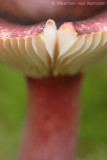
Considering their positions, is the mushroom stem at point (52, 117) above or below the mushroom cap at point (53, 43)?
below

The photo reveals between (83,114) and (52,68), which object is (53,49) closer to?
(52,68)

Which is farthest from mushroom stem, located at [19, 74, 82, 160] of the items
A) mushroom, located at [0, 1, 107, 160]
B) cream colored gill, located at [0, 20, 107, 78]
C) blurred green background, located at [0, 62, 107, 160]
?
blurred green background, located at [0, 62, 107, 160]

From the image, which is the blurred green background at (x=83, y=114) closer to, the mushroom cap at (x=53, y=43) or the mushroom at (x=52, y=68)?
the mushroom at (x=52, y=68)

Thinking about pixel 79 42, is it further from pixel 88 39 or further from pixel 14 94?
pixel 14 94

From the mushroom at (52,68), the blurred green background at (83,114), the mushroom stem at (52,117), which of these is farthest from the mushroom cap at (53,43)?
the blurred green background at (83,114)

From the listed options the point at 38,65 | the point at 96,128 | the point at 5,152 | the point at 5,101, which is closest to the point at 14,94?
the point at 5,101

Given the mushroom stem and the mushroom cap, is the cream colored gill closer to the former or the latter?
the mushroom cap

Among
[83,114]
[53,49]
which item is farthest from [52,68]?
[83,114]
